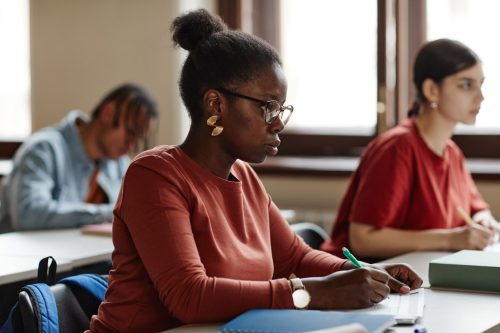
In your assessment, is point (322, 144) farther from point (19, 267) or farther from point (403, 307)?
point (403, 307)

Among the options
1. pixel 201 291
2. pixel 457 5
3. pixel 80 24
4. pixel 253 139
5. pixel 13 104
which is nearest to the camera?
pixel 201 291

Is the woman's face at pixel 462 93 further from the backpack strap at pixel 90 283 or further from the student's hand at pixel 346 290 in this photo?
the backpack strap at pixel 90 283

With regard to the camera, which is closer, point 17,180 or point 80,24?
point 17,180

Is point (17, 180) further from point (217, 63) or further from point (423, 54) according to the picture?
point (217, 63)

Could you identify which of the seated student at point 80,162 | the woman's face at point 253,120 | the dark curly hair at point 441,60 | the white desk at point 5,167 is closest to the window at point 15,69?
the white desk at point 5,167

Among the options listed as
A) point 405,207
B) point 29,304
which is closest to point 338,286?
point 29,304

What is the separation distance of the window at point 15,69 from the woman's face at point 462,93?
2.87m

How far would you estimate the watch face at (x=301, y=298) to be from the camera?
1698 mm

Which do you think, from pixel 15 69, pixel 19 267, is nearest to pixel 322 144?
pixel 15 69

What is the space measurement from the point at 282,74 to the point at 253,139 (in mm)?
167

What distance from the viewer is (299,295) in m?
1.71

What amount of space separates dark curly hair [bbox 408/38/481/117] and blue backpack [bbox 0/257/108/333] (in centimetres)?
147

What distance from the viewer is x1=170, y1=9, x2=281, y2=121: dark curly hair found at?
183 centimetres

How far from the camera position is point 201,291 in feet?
5.41
